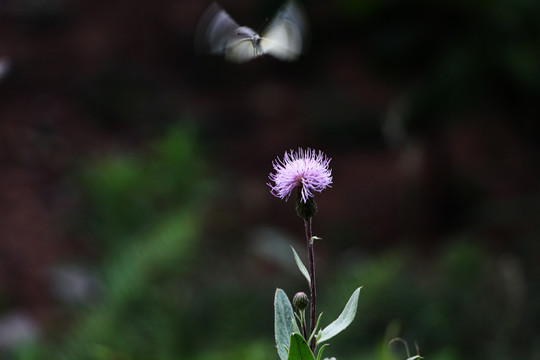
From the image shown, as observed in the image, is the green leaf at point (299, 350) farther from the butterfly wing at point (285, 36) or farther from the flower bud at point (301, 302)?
the butterfly wing at point (285, 36)

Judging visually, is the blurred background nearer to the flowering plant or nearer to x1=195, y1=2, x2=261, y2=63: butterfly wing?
x1=195, y1=2, x2=261, y2=63: butterfly wing

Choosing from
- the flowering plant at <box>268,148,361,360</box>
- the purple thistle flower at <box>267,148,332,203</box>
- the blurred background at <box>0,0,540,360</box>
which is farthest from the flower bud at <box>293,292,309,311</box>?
the blurred background at <box>0,0,540,360</box>

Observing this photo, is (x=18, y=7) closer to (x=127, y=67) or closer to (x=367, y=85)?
(x=127, y=67)

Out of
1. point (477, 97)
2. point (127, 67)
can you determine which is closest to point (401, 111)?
point (477, 97)

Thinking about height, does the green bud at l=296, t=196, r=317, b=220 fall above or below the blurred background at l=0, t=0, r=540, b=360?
below

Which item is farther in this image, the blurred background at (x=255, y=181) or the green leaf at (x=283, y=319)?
the blurred background at (x=255, y=181)

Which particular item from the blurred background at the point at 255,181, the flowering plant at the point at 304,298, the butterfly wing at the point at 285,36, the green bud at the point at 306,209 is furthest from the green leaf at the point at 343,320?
the blurred background at the point at 255,181

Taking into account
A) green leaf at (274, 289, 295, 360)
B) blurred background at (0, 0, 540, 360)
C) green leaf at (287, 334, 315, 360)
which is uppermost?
blurred background at (0, 0, 540, 360)
